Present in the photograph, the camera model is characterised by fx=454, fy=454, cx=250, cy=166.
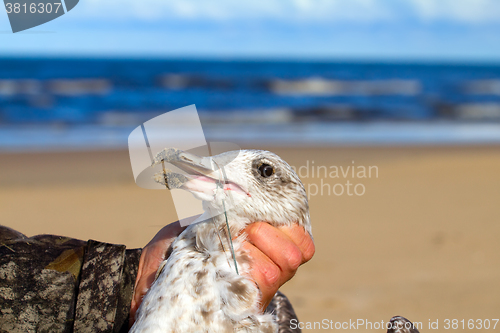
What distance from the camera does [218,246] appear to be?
6.20 ft

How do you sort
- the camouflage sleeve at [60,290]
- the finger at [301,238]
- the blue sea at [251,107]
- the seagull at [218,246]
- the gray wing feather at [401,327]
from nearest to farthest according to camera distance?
the seagull at [218,246] → the camouflage sleeve at [60,290] → the finger at [301,238] → the gray wing feather at [401,327] → the blue sea at [251,107]

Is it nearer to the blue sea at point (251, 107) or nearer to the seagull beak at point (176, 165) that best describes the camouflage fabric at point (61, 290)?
the seagull beak at point (176, 165)

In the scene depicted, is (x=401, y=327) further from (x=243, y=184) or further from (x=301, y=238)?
(x=243, y=184)

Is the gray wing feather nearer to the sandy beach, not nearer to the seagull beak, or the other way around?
the seagull beak

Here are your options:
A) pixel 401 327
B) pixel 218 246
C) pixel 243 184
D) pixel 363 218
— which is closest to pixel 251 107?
pixel 363 218

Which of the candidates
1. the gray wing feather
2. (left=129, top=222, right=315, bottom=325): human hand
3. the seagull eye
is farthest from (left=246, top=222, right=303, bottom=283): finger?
the gray wing feather

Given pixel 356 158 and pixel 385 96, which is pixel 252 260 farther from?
pixel 385 96

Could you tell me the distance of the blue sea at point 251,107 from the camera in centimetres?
1066

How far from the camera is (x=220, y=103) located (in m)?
14.6

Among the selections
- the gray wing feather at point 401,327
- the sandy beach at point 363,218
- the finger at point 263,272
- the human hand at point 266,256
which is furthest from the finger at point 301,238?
the sandy beach at point 363,218

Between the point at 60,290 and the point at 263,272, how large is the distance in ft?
2.77

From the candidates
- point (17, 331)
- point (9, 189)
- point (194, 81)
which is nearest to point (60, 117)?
point (9, 189)

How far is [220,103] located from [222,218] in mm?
12929

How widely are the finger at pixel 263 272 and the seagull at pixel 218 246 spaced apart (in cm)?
3
